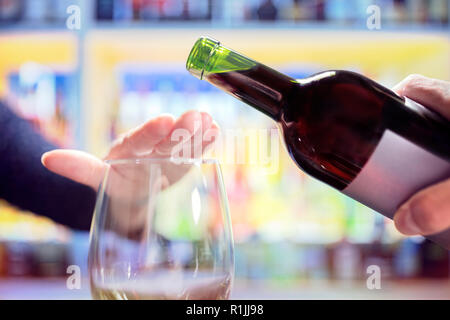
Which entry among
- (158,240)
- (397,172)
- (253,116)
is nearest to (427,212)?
(397,172)

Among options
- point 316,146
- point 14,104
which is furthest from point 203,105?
point 316,146

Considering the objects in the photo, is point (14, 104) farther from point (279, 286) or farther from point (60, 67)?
point (279, 286)

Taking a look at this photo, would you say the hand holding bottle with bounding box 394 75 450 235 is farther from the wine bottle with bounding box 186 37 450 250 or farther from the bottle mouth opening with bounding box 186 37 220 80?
the bottle mouth opening with bounding box 186 37 220 80

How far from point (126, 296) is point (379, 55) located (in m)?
1.53

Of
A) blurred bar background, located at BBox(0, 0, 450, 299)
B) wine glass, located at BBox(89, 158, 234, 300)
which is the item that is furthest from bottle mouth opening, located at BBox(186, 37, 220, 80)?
blurred bar background, located at BBox(0, 0, 450, 299)

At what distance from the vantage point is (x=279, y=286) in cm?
170

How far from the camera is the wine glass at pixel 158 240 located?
371mm

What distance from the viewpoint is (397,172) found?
42 cm

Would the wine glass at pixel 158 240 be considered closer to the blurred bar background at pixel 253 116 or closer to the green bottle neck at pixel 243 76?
the green bottle neck at pixel 243 76

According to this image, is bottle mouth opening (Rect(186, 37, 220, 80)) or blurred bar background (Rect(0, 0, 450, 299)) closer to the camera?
bottle mouth opening (Rect(186, 37, 220, 80))

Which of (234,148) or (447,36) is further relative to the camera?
(234,148)

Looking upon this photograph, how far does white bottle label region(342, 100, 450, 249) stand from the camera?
422mm

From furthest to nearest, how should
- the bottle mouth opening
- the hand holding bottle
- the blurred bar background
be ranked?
the blurred bar background, the bottle mouth opening, the hand holding bottle

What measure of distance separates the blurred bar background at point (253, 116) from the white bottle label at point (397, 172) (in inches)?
48.7
